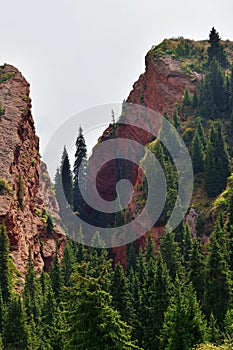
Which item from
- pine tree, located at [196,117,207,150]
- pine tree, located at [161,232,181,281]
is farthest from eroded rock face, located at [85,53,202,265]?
pine tree, located at [161,232,181,281]

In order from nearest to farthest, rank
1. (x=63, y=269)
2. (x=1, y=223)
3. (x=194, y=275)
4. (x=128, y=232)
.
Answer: (x=194, y=275), (x=63, y=269), (x=1, y=223), (x=128, y=232)

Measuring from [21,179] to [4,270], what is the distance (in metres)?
27.0

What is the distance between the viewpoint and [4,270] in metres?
66.6

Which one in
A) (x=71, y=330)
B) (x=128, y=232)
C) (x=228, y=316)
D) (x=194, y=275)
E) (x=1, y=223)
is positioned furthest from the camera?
(x=128, y=232)

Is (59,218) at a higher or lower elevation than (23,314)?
higher

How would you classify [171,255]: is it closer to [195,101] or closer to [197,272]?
[197,272]

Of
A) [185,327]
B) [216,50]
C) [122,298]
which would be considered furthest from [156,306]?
[216,50]

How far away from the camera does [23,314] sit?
4684 centimetres

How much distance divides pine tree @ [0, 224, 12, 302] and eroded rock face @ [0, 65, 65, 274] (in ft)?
21.6

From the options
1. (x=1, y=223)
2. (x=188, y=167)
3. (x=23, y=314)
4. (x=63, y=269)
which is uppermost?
(x=188, y=167)

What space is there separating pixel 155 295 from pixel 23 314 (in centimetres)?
1166

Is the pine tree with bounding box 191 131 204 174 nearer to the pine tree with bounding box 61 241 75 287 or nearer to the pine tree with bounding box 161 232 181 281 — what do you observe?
the pine tree with bounding box 161 232 181 281

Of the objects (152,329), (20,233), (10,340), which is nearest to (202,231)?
(20,233)

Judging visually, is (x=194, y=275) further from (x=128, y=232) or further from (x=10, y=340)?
(x=128, y=232)
